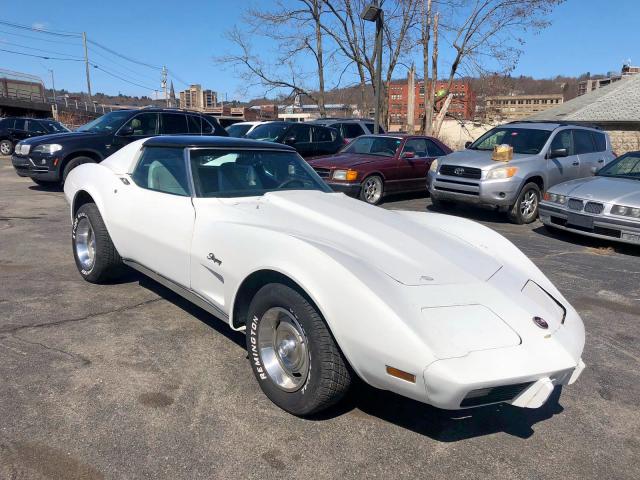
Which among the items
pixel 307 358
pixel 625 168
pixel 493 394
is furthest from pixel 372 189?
pixel 493 394

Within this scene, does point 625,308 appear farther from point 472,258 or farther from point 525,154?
point 525,154

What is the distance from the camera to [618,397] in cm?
314

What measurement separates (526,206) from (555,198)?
129 cm

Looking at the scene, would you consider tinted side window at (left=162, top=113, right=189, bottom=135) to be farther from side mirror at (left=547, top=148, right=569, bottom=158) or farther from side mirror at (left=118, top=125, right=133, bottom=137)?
side mirror at (left=547, top=148, right=569, bottom=158)

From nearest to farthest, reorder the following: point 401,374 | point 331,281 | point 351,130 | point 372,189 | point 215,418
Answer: point 401,374, point 331,281, point 215,418, point 372,189, point 351,130

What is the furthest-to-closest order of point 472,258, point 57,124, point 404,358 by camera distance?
point 57,124 → point 472,258 → point 404,358

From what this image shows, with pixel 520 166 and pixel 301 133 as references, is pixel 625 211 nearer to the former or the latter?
pixel 520 166

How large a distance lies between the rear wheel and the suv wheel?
1658 cm

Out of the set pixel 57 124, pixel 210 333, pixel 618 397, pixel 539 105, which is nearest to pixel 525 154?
pixel 618 397

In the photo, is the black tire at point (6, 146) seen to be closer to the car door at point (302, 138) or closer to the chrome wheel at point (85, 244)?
the car door at point (302, 138)

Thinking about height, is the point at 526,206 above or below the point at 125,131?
below

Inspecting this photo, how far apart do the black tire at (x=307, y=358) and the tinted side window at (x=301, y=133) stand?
10379 millimetres

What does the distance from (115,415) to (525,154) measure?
8715mm

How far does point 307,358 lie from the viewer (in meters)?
2.64
